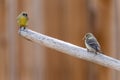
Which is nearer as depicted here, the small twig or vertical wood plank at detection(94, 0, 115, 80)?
the small twig

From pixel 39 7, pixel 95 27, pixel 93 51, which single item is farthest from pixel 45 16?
pixel 93 51

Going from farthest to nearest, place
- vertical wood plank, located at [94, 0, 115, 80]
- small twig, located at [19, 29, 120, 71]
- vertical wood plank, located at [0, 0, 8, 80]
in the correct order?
1. vertical wood plank, located at [0, 0, 8, 80]
2. vertical wood plank, located at [94, 0, 115, 80]
3. small twig, located at [19, 29, 120, 71]

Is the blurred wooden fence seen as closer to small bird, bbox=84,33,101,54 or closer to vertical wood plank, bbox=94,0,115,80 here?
vertical wood plank, bbox=94,0,115,80

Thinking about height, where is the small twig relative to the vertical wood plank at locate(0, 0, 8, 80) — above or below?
above

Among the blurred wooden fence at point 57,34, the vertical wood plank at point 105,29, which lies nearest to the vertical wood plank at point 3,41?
the blurred wooden fence at point 57,34

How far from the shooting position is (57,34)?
3520mm

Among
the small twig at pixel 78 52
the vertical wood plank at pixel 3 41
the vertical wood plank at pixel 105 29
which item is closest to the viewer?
the small twig at pixel 78 52

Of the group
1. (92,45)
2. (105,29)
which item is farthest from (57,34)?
(92,45)

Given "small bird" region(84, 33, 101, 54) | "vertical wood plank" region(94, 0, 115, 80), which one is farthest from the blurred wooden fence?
"small bird" region(84, 33, 101, 54)

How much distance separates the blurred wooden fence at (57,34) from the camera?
11.4 ft

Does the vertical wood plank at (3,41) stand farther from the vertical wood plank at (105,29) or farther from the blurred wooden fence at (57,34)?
the vertical wood plank at (105,29)

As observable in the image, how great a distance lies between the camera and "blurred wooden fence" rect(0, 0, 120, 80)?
11.4 feet

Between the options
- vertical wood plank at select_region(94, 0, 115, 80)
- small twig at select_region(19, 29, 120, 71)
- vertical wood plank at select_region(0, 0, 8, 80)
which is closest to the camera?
small twig at select_region(19, 29, 120, 71)

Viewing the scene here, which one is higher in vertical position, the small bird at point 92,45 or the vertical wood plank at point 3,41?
the small bird at point 92,45
